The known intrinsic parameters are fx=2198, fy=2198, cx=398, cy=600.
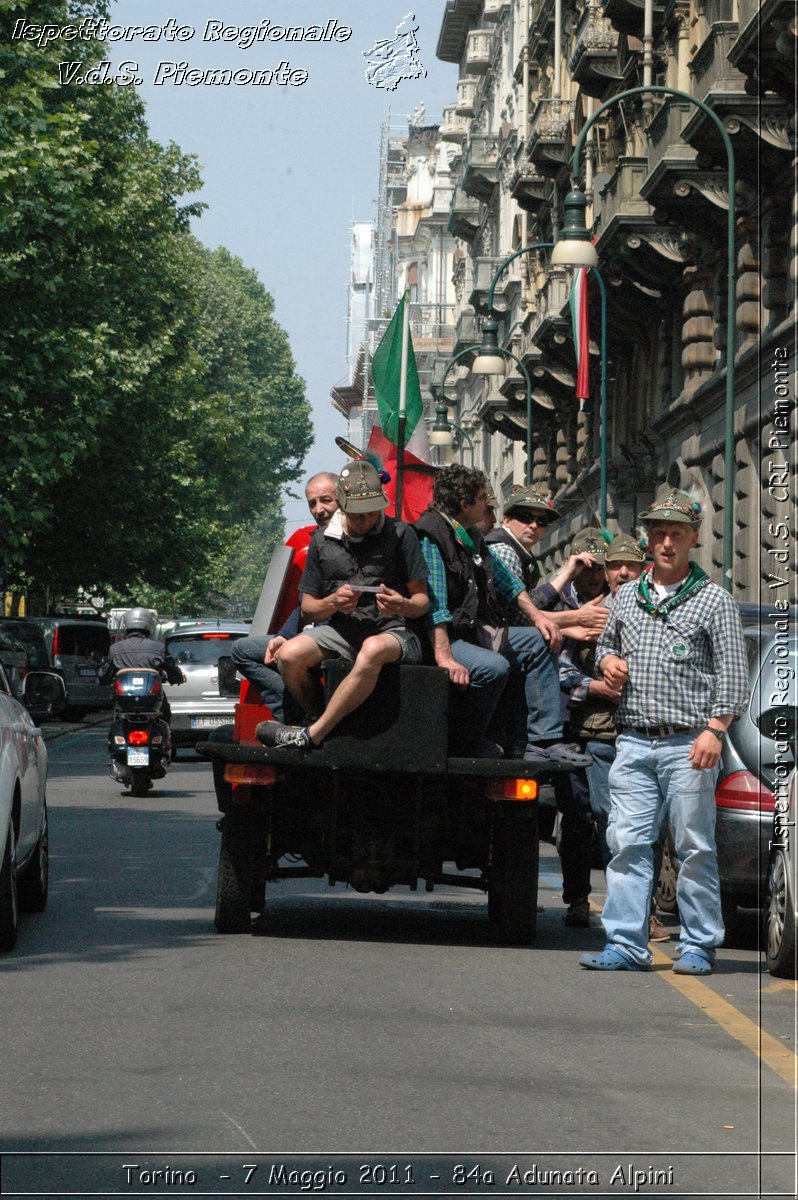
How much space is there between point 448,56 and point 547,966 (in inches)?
3105

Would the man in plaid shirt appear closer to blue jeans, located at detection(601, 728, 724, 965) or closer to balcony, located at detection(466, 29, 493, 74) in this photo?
blue jeans, located at detection(601, 728, 724, 965)

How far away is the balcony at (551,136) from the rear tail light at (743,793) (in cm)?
4185

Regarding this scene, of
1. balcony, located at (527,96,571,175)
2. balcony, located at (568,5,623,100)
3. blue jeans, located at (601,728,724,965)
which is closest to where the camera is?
blue jeans, located at (601,728,724,965)

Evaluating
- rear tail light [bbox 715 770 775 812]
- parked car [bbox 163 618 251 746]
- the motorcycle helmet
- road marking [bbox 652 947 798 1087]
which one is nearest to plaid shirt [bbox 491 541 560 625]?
rear tail light [bbox 715 770 775 812]

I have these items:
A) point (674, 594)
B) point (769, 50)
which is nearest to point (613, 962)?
point (674, 594)

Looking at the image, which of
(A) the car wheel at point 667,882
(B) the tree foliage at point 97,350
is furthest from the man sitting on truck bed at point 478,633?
(B) the tree foliage at point 97,350

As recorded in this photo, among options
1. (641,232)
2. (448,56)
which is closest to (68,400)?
(641,232)

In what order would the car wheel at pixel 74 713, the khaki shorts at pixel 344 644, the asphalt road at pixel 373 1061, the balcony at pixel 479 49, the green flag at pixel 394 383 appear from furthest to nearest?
the balcony at pixel 479 49
the car wheel at pixel 74 713
the green flag at pixel 394 383
the khaki shorts at pixel 344 644
the asphalt road at pixel 373 1061

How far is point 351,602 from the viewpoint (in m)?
10.3

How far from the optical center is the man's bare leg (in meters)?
10.2

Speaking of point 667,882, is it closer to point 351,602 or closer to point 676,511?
point 351,602

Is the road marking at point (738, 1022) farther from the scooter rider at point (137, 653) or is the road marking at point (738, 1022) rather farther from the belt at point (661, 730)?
the scooter rider at point (137, 653)

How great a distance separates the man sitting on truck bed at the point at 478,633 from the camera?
10578mm

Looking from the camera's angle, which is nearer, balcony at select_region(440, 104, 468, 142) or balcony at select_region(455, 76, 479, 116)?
balcony at select_region(455, 76, 479, 116)
